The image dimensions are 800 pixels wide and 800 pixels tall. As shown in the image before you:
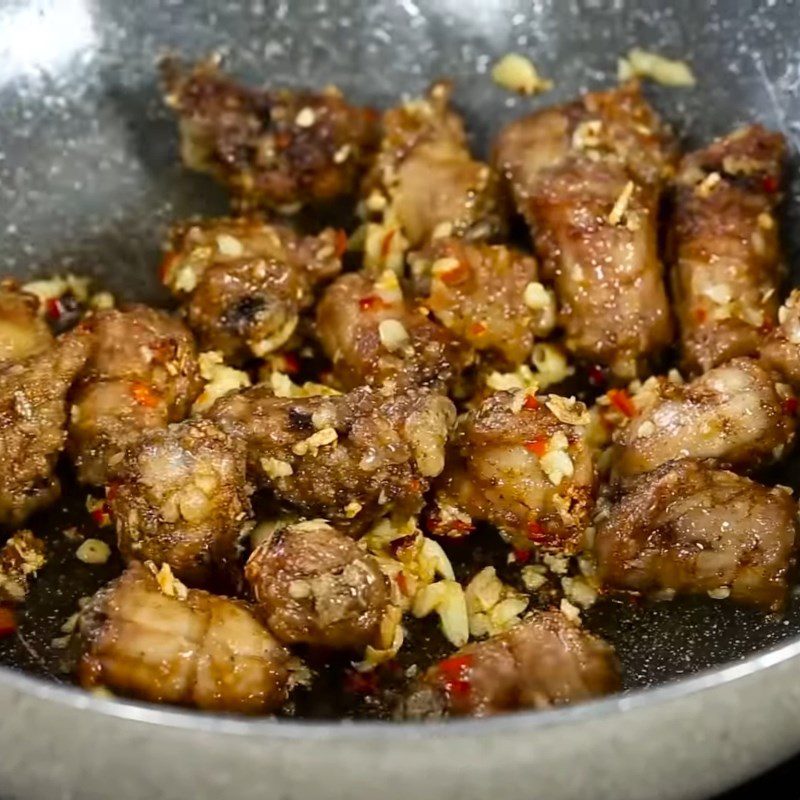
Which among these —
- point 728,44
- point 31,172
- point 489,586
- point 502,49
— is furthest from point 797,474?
point 31,172

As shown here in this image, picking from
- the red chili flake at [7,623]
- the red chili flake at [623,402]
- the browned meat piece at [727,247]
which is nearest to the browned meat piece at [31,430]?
the red chili flake at [7,623]

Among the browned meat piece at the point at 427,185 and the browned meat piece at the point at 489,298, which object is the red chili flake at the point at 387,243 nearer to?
the browned meat piece at the point at 427,185

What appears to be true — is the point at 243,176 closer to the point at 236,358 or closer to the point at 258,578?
the point at 236,358

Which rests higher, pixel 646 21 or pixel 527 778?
pixel 646 21

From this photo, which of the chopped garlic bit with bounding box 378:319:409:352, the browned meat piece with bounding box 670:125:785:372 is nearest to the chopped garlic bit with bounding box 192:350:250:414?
the chopped garlic bit with bounding box 378:319:409:352

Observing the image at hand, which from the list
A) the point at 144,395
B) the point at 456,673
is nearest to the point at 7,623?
the point at 144,395

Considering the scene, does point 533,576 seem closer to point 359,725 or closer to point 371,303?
→ point 371,303
